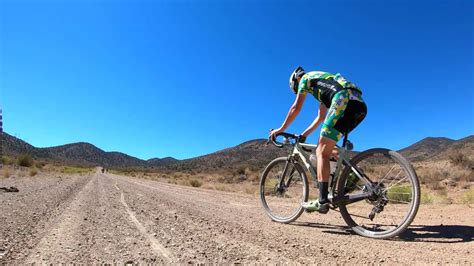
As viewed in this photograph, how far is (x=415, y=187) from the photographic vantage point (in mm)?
3717

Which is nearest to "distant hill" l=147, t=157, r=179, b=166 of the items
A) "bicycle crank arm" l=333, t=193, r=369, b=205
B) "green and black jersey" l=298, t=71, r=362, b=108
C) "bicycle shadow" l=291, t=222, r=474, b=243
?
"green and black jersey" l=298, t=71, r=362, b=108

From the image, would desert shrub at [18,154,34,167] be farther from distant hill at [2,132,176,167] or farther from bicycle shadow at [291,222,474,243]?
distant hill at [2,132,176,167]

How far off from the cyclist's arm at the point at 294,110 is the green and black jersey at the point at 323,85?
94 mm

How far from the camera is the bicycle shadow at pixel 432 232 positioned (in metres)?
3.62

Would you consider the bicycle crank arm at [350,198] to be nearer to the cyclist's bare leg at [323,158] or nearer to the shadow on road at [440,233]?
the cyclist's bare leg at [323,158]

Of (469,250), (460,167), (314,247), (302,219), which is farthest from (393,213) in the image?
(460,167)

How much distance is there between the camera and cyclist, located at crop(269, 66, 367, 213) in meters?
4.16

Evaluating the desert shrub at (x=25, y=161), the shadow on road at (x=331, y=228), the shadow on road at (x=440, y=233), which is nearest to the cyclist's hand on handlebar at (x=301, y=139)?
the shadow on road at (x=331, y=228)

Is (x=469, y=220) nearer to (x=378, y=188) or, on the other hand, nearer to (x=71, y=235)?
(x=378, y=188)

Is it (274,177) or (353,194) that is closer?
(353,194)

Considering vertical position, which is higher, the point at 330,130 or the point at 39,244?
the point at 330,130

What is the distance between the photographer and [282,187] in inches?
234

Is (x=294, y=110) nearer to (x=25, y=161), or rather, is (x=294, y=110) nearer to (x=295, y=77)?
(x=295, y=77)

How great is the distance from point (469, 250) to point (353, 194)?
1338 millimetres
